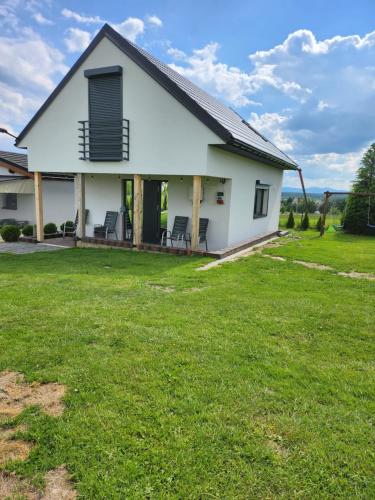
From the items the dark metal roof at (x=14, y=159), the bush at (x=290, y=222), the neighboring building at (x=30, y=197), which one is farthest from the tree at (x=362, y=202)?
the dark metal roof at (x=14, y=159)

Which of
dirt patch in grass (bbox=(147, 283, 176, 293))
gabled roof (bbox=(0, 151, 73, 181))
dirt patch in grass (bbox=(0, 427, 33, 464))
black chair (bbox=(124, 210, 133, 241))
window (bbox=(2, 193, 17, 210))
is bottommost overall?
dirt patch in grass (bbox=(0, 427, 33, 464))

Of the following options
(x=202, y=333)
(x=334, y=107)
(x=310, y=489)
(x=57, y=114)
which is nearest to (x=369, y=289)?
(x=202, y=333)

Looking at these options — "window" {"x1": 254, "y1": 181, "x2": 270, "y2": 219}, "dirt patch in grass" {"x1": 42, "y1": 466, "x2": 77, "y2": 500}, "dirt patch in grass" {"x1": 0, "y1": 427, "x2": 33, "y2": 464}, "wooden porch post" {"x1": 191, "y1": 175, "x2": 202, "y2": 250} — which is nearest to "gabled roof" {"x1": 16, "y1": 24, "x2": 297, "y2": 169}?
"wooden porch post" {"x1": 191, "y1": 175, "x2": 202, "y2": 250}

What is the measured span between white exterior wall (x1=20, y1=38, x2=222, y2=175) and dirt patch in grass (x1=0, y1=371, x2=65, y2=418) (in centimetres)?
764

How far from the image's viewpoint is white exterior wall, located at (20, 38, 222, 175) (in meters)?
9.92

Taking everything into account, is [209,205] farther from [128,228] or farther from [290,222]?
[290,222]

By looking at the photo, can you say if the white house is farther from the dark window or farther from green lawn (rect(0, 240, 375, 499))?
green lawn (rect(0, 240, 375, 499))

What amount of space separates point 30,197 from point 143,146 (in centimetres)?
1199

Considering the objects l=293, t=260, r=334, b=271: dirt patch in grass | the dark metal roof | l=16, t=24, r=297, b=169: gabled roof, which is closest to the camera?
l=293, t=260, r=334, b=271: dirt patch in grass

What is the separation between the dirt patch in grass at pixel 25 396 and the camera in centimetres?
296

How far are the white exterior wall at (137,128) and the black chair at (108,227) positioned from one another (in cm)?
221

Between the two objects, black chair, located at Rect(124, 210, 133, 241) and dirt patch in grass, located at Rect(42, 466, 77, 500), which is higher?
black chair, located at Rect(124, 210, 133, 241)

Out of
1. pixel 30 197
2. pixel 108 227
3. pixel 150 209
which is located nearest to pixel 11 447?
pixel 150 209

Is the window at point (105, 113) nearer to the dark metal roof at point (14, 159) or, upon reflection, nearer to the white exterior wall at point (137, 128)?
the white exterior wall at point (137, 128)
